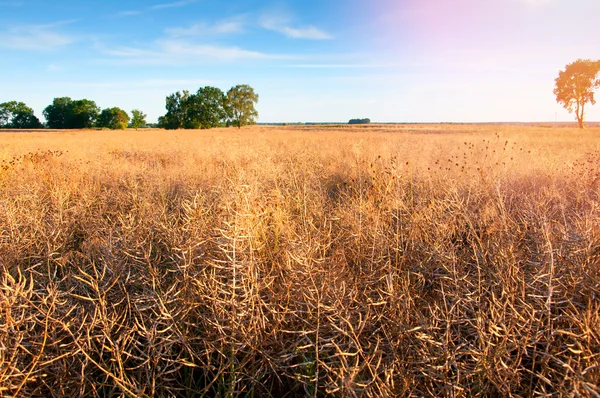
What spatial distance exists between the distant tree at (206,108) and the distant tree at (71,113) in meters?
27.5

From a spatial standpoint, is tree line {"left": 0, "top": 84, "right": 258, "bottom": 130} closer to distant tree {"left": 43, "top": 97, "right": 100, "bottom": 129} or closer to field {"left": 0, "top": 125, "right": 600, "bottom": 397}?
distant tree {"left": 43, "top": 97, "right": 100, "bottom": 129}

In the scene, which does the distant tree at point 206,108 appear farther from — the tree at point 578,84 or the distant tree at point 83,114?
the tree at point 578,84

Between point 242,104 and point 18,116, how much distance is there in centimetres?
5485

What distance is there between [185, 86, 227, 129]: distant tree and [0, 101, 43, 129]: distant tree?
1683 inches

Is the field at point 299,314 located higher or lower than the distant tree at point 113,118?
lower

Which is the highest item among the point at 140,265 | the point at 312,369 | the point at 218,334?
the point at 140,265

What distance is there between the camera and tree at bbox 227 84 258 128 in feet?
193

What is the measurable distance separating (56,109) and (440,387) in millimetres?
94045

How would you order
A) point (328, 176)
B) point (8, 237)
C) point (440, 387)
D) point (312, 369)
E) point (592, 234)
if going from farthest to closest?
point (328, 176), point (8, 237), point (592, 234), point (312, 369), point (440, 387)

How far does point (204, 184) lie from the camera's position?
15.6 ft

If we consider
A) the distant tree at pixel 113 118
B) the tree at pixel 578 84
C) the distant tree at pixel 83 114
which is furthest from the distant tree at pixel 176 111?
the tree at pixel 578 84

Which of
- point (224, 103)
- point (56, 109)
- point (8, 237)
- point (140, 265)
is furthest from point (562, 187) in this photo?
point (56, 109)

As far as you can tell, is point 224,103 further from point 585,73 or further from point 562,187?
point 562,187

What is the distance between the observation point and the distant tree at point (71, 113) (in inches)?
2731
